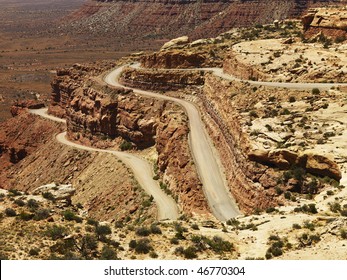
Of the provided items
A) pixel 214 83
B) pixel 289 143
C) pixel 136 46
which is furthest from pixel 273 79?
pixel 136 46

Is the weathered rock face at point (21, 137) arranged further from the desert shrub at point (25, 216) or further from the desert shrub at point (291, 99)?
the desert shrub at point (25, 216)

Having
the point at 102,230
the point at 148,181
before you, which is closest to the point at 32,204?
the point at 102,230

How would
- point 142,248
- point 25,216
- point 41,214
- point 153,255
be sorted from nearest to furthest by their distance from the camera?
point 153,255, point 142,248, point 25,216, point 41,214

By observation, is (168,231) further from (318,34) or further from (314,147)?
(318,34)

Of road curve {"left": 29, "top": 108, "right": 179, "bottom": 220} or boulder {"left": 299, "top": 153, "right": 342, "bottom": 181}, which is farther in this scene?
road curve {"left": 29, "top": 108, "right": 179, "bottom": 220}

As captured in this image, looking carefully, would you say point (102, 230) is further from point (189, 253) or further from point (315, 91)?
point (315, 91)

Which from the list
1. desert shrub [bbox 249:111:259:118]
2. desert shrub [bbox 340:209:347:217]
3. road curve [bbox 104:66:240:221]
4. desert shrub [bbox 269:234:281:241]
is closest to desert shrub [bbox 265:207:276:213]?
desert shrub [bbox 340:209:347:217]

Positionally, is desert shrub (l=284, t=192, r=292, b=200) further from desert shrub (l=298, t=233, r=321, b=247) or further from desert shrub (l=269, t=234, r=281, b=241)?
desert shrub (l=298, t=233, r=321, b=247)
